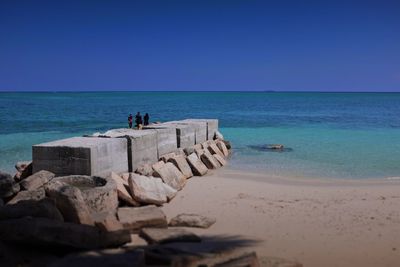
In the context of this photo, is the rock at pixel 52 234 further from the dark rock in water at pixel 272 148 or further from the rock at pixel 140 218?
the dark rock in water at pixel 272 148

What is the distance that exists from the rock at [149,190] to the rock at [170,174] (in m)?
0.77

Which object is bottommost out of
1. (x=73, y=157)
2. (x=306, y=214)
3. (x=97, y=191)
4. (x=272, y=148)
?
(x=272, y=148)

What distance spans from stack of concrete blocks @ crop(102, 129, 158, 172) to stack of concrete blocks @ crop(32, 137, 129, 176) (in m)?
1.00

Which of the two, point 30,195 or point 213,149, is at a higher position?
point 30,195

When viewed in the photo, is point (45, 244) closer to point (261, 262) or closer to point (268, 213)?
point (261, 262)

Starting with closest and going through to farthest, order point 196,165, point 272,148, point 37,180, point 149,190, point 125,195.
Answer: point 37,180 → point 125,195 → point 149,190 → point 196,165 → point 272,148

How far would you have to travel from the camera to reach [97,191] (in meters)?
7.30

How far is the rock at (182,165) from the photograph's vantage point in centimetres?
1128

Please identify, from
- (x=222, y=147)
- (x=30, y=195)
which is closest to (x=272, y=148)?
(x=222, y=147)

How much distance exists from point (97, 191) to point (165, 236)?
5.90 feet

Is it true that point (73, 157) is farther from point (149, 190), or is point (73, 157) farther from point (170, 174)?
point (170, 174)

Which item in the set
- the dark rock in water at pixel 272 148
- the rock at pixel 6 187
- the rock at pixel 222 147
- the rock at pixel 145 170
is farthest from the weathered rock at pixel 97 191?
the dark rock in water at pixel 272 148

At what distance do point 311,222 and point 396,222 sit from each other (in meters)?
1.46

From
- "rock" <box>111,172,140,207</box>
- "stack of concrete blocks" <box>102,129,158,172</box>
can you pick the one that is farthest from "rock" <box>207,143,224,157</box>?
"rock" <box>111,172,140,207</box>
